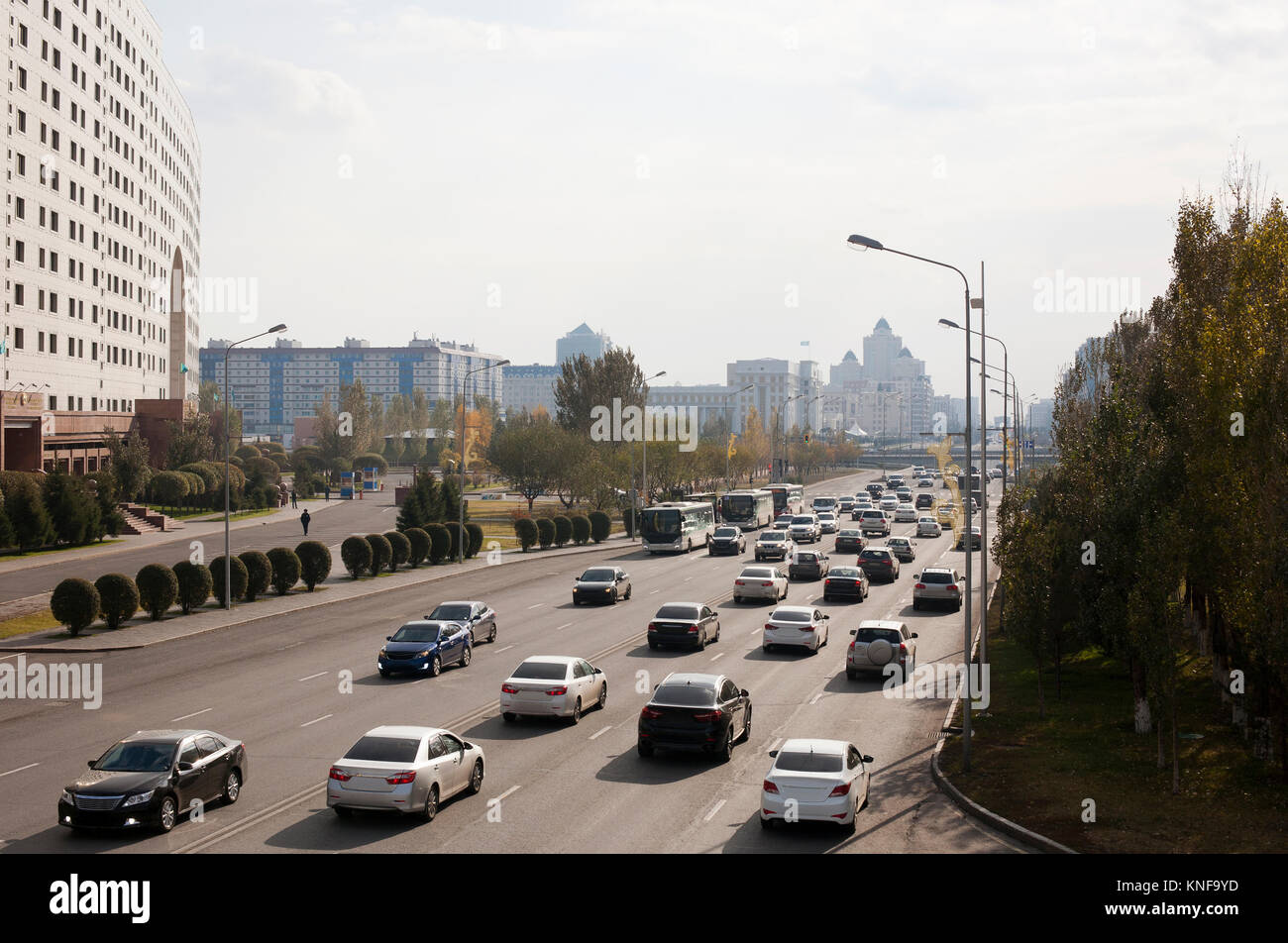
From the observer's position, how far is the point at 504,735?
74.9 feet

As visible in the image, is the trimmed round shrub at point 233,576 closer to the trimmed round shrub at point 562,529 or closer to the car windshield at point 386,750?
the car windshield at point 386,750

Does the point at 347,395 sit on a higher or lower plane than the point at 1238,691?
higher

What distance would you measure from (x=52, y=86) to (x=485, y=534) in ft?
128

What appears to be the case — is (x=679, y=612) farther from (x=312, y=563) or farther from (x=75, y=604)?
(x=312, y=563)

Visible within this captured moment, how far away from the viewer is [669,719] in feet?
68.5

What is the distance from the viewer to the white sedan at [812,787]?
1642 cm

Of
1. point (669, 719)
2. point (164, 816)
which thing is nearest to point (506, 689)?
point (669, 719)

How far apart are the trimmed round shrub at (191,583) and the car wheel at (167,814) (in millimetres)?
24251

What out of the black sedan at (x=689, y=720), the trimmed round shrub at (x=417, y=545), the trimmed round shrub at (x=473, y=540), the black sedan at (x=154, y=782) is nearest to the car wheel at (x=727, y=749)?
the black sedan at (x=689, y=720)

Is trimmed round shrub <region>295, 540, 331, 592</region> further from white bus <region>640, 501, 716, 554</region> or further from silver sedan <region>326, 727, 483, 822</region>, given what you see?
silver sedan <region>326, 727, 483, 822</region>

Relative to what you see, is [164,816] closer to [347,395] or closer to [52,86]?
A: [52,86]

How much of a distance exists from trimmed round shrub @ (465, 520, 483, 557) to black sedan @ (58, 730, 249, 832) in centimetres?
4134

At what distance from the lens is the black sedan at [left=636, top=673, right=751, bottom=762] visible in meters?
20.8

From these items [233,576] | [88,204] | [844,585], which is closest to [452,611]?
[233,576]
